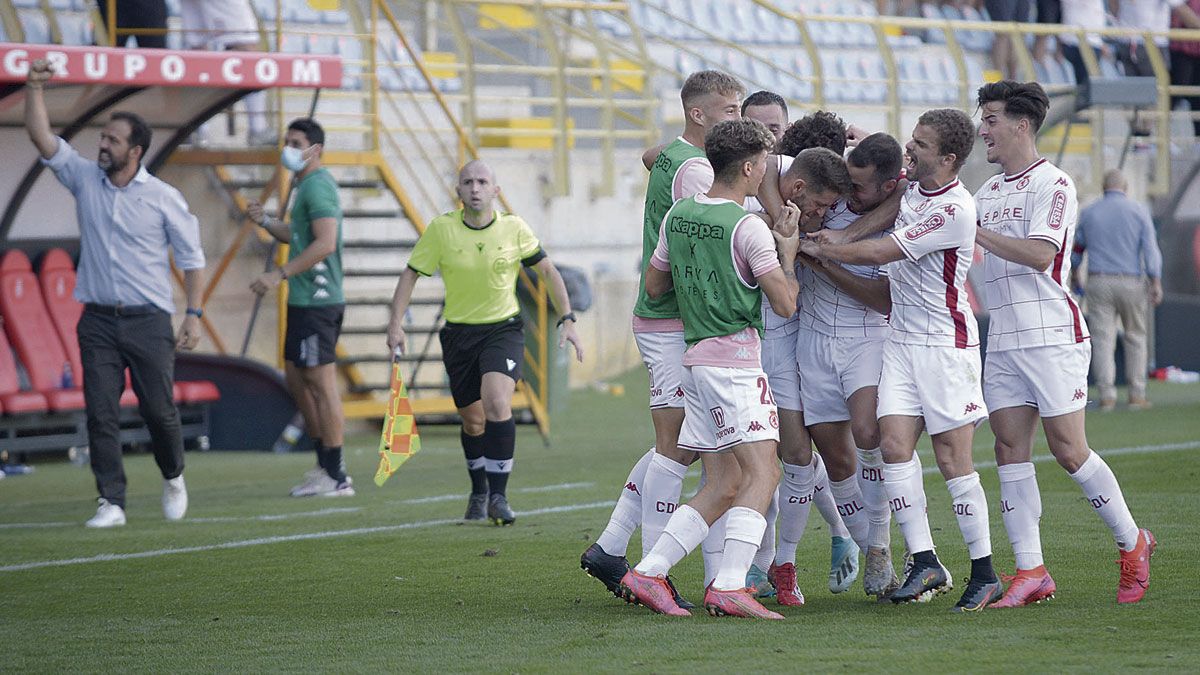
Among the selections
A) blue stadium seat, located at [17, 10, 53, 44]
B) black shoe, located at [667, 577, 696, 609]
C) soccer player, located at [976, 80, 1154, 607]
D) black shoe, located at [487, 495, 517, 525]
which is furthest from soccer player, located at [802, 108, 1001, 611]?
blue stadium seat, located at [17, 10, 53, 44]

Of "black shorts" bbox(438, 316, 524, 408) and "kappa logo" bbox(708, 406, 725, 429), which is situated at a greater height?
"kappa logo" bbox(708, 406, 725, 429)

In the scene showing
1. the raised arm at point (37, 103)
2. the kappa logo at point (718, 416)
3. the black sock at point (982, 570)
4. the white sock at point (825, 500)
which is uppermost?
the raised arm at point (37, 103)

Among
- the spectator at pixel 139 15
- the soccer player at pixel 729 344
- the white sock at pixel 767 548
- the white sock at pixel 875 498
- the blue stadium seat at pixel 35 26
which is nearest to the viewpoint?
the soccer player at pixel 729 344

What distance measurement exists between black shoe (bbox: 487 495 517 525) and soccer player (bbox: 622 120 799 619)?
10.1 feet

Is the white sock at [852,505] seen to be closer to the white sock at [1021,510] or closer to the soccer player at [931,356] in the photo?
the soccer player at [931,356]

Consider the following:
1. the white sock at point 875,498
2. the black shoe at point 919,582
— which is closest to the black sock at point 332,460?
the white sock at point 875,498

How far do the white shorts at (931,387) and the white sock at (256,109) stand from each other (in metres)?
10.8

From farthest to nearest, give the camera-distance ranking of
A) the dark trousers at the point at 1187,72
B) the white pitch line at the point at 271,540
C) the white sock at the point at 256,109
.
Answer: the dark trousers at the point at 1187,72 < the white sock at the point at 256,109 < the white pitch line at the point at 271,540

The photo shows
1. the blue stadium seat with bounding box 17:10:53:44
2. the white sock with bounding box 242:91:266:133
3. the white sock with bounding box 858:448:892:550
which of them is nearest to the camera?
the white sock with bounding box 858:448:892:550

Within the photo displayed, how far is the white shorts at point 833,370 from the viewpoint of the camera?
22.1ft

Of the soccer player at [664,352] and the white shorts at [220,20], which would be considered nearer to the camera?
the soccer player at [664,352]

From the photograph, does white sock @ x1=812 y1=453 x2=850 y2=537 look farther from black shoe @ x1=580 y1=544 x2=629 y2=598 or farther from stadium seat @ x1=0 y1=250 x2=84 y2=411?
stadium seat @ x1=0 y1=250 x2=84 y2=411

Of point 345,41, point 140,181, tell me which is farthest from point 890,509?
point 345,41

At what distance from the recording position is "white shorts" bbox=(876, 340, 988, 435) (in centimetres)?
647
